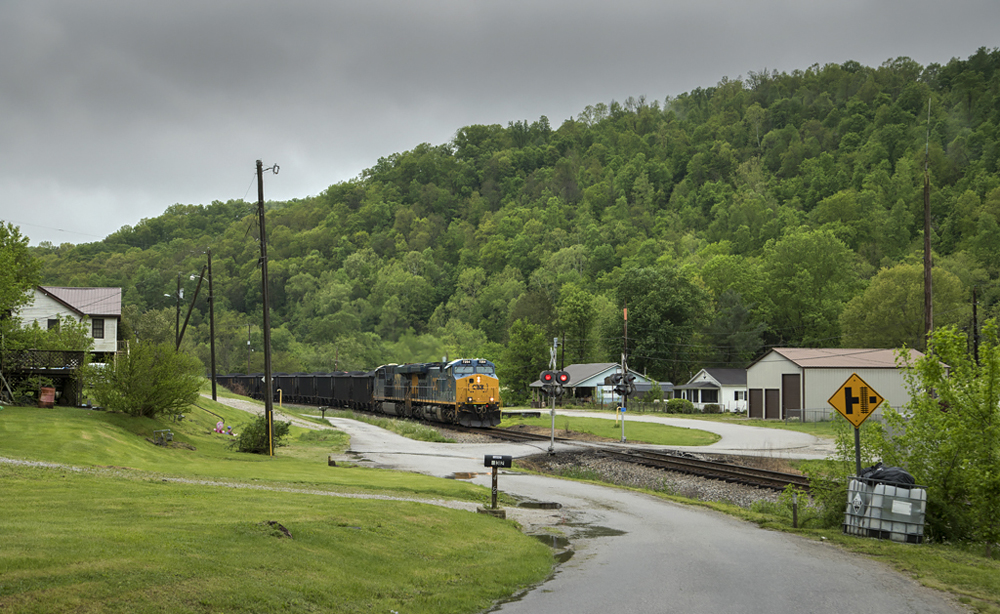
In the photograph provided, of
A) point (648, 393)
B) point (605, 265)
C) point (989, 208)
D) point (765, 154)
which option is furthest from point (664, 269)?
point (765, 154)

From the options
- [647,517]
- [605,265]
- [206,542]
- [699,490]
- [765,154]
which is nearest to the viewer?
[206,542]

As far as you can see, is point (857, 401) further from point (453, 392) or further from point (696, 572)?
point (453, 392)

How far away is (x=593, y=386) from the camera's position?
288 feet

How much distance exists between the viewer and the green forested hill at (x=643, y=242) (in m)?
103

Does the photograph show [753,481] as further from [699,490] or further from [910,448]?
[910,448]

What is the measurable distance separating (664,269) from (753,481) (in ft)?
270

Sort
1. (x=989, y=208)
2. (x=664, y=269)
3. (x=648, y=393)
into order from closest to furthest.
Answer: (x=648, y=393) < (x=664, y=269) < (x=989, y=208)

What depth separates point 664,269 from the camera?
105 metres

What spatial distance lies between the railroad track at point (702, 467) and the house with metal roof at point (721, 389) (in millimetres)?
43727

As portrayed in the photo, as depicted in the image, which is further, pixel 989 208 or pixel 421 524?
pixel 989 208

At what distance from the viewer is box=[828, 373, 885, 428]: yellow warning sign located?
1612 cm

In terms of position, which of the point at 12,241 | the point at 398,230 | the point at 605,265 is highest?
the point at 398,230

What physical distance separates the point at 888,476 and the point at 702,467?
43.3ft

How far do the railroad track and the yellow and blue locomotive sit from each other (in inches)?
261
